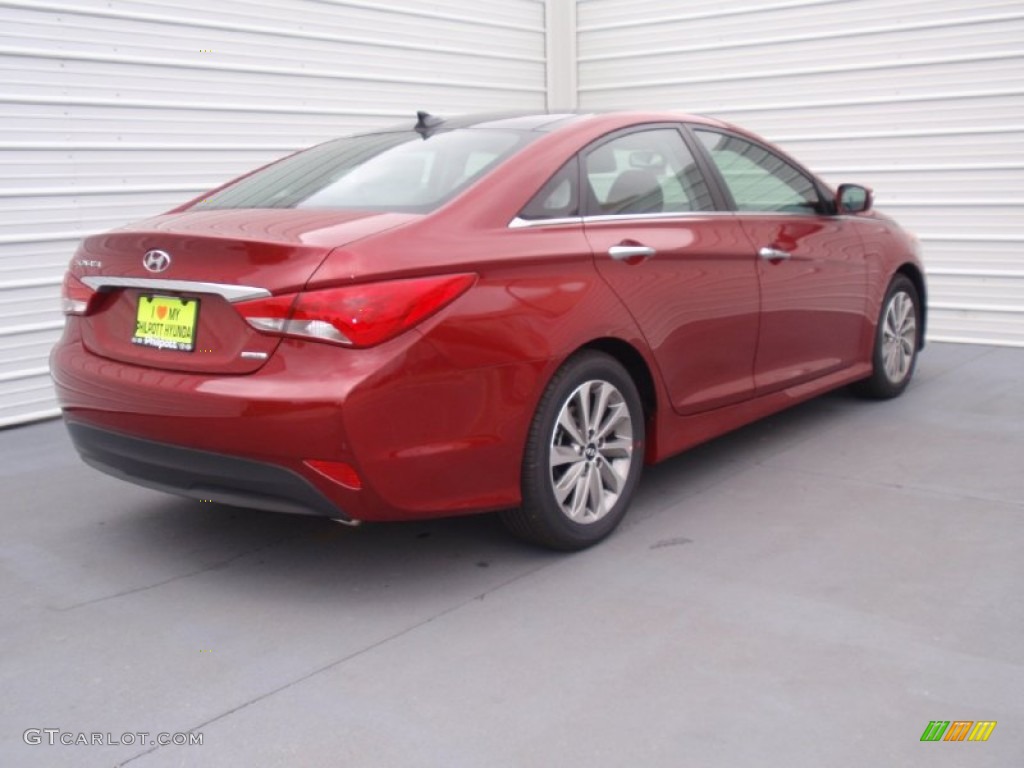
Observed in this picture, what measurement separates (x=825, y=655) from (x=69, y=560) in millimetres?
2657

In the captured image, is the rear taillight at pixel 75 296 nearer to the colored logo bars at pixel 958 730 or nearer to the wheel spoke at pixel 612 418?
the wheel spoke at pixel 612 418

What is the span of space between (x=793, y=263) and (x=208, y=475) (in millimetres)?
2899

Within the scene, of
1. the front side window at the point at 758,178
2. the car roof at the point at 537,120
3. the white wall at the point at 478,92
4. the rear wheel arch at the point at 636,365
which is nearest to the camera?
the rear wheel arch at the point at 636,365

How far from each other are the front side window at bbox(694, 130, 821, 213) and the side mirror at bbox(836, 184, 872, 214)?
0.45ft

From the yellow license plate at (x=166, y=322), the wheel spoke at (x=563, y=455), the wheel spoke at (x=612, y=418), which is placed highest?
the yellow license plate at (x=166, y=322)

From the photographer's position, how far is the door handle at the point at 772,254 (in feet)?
16.0

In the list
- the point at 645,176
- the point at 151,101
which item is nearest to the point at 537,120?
the point at 645,176

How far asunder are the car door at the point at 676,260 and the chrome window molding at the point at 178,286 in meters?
1.28

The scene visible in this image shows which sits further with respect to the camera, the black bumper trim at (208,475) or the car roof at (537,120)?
the car roof at (537,120)

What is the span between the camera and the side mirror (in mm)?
5539

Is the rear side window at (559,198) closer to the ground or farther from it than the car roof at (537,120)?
closer to the ground

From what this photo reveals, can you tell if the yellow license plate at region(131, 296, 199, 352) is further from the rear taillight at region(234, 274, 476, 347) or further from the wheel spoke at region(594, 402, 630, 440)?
the wheel spoke at region(594, 402, 630, 440)

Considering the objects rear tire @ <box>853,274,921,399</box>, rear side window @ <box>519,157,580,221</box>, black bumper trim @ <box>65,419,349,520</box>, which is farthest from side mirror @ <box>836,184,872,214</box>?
black bumper trim @ <box>65,419,349,520</box>

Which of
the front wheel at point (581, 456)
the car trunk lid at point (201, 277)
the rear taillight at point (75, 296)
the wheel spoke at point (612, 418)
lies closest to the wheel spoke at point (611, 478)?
the front wheel at point (581, 456)
